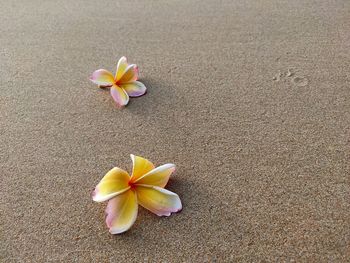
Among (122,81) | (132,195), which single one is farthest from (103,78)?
(132,195)

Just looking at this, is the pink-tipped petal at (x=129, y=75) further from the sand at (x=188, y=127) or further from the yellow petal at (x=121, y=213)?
the yellow petal at (x=121, y=213)

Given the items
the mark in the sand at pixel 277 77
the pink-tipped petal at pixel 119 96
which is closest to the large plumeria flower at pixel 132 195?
the pink-tipped petal at pixel 119 96

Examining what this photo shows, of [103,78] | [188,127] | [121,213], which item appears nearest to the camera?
[121,213]

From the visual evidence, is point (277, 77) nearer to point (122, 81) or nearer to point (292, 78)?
point (292, 78)

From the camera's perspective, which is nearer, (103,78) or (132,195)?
(132,195)

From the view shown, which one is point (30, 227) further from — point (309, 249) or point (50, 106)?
point (309, 249)

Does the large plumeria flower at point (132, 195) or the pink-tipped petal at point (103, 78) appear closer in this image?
the large plumeria flower at point (132, 195)
